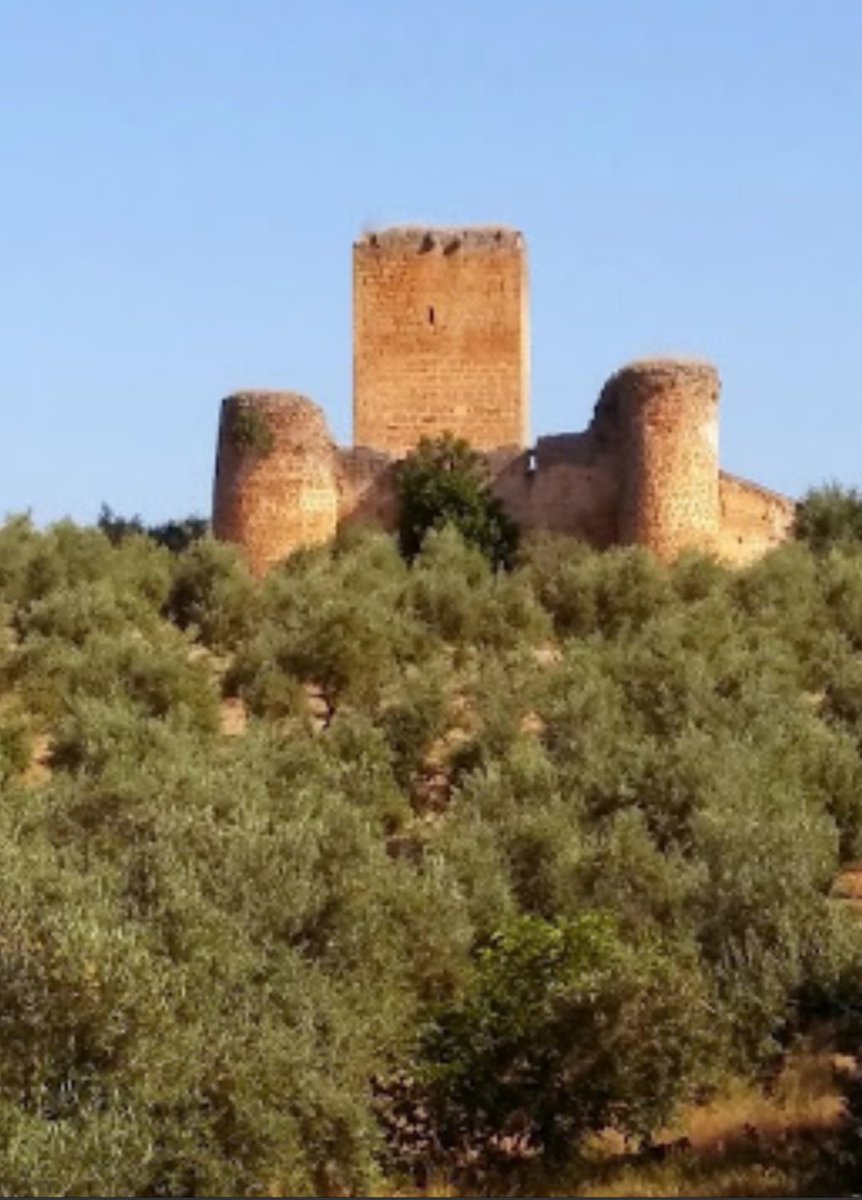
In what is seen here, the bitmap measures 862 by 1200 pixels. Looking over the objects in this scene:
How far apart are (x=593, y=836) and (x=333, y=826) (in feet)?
11.6

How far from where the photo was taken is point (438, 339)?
123ft

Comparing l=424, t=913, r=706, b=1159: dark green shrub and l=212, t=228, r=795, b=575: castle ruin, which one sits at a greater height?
l=212, t=228, r=795, b=575: castle ruin

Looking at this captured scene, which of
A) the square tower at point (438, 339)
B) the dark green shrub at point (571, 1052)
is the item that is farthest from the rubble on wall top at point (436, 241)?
the dark green shrub at point (571, 1052)

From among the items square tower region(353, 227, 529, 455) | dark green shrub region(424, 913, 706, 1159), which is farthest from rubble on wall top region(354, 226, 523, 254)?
dark green shrub region(424, 913, 706, 1159)

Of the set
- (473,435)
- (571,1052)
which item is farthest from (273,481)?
(571,1052)

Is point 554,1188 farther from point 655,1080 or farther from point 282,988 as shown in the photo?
point 282,988

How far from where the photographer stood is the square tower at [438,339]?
37.2 meters

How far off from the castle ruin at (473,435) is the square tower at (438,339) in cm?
2

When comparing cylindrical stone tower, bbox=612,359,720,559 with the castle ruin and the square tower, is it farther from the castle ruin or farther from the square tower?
the square tower

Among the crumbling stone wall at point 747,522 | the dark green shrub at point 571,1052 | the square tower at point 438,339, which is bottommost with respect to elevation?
the dark green shrub at point 571,1052

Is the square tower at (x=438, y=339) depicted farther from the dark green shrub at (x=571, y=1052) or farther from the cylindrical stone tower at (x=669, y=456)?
the dark green shrub at (x=571, y=1052)

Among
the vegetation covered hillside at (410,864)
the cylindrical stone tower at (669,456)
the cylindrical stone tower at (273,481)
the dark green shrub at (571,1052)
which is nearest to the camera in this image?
the vegetation covered hillside at (410,864)

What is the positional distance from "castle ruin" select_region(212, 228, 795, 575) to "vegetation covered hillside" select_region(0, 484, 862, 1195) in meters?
1.49

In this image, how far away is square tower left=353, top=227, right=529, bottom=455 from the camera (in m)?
37.2
